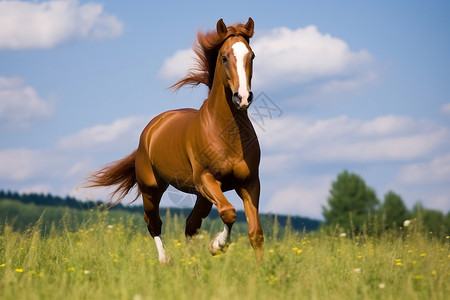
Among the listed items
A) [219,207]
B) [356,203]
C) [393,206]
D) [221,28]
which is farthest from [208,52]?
[356,203]

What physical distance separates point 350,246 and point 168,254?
2.92 metres

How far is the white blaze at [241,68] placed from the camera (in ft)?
19.2

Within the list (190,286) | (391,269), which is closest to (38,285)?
(190,286)

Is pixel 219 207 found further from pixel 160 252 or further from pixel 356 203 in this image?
pixel 356 203

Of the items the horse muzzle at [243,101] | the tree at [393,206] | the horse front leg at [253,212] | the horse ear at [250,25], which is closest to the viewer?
the horse muzzle at [243,101]

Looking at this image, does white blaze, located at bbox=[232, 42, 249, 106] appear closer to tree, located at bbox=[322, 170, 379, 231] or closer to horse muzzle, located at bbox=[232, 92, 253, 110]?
horse muzzle, located at bbox=[232, 92, 253, 110]

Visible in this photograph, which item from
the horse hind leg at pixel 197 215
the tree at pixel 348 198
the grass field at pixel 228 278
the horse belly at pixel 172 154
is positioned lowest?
the grass field at pixel 228 278

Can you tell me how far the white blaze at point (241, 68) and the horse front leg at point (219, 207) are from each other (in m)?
1.16

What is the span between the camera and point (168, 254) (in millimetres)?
8656

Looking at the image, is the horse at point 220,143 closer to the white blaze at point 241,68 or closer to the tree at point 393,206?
the white blaze at point 241,68

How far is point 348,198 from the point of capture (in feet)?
209

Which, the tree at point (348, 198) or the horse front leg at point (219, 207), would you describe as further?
the tree at point (348, 198)

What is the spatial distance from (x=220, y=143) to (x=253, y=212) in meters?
0.91

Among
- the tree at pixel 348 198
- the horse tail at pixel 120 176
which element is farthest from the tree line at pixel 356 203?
the horse tail at pixel 120 176
